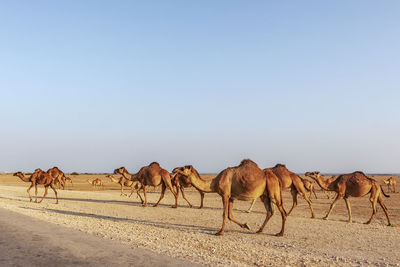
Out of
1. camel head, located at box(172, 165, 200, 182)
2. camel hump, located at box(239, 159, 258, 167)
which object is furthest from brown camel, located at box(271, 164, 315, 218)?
camel head, located at box(172, 165, 200, 182)

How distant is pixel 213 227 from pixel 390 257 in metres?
6.33

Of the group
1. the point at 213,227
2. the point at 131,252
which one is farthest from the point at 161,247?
the point at 213,227

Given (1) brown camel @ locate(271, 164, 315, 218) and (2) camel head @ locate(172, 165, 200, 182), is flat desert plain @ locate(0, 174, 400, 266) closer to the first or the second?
(1) brown camel @ locate(271, 164, 315, 218)

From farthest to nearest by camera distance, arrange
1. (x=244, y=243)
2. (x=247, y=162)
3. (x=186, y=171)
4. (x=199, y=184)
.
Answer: (x=186, y=171)
(x=199, y=184)
(x=247, y=162)
(x=244, y=243)

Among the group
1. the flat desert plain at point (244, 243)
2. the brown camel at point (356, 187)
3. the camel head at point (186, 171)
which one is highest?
the camel head at point (186, 171)

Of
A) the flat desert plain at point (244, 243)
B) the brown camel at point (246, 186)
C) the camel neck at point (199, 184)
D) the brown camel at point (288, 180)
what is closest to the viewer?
the flat desert plain at point (244, 243)

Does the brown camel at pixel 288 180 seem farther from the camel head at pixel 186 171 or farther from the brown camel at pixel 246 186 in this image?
the camel head at pixel 186 171

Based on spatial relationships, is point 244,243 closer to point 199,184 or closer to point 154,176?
point 199,184

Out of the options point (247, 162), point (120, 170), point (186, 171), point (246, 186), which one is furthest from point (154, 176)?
point (246, 186)

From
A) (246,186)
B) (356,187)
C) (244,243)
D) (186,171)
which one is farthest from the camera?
(356,187)

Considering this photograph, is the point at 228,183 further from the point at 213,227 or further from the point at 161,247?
the point at 161,247

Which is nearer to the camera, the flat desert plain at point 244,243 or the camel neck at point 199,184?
the flat desert plain at point 244,243

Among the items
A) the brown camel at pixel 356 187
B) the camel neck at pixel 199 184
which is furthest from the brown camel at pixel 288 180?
the camel neck at pixel 199 184

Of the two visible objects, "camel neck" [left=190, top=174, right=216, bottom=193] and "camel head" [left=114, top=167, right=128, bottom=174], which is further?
"camel head" [left=114, top=167, right=128, bottom=174]
